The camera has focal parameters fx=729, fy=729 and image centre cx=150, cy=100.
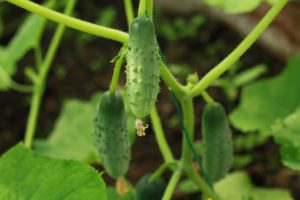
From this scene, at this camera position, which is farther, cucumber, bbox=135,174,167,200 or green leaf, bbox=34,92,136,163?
green leaf, bbox=34,92,136,163

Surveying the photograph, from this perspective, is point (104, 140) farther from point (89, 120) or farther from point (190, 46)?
point (190, 46)

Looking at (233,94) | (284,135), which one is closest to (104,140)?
(284,135)

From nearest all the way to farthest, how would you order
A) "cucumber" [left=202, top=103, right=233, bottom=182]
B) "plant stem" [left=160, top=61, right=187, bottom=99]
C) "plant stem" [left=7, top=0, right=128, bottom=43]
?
1. "plant stem" [left=7, top=0, right=128, bottom=43]
2. "plant stem" [left=160, top=61, right=187, bottom=99]
3. "cucumber" [left=202, top=103, right=233, bottom=182]

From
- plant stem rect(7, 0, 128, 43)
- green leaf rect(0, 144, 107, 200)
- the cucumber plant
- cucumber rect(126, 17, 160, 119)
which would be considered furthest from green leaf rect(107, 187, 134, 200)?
cucumber rect(126, 17, 160, 119)

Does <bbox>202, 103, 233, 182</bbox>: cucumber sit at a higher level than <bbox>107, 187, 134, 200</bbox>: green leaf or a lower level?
higher

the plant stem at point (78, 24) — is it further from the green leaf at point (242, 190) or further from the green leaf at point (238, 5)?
the green leaf at point (242, 190)

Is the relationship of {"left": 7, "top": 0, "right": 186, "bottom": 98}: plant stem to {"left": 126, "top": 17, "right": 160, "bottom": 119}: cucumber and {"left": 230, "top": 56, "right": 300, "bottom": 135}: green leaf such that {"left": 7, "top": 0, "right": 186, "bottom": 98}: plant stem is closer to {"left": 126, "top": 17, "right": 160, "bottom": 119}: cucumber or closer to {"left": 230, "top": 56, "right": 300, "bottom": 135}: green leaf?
{"left": 126, "top": 17, "right": 160, "bottom": 119}: cucumber
